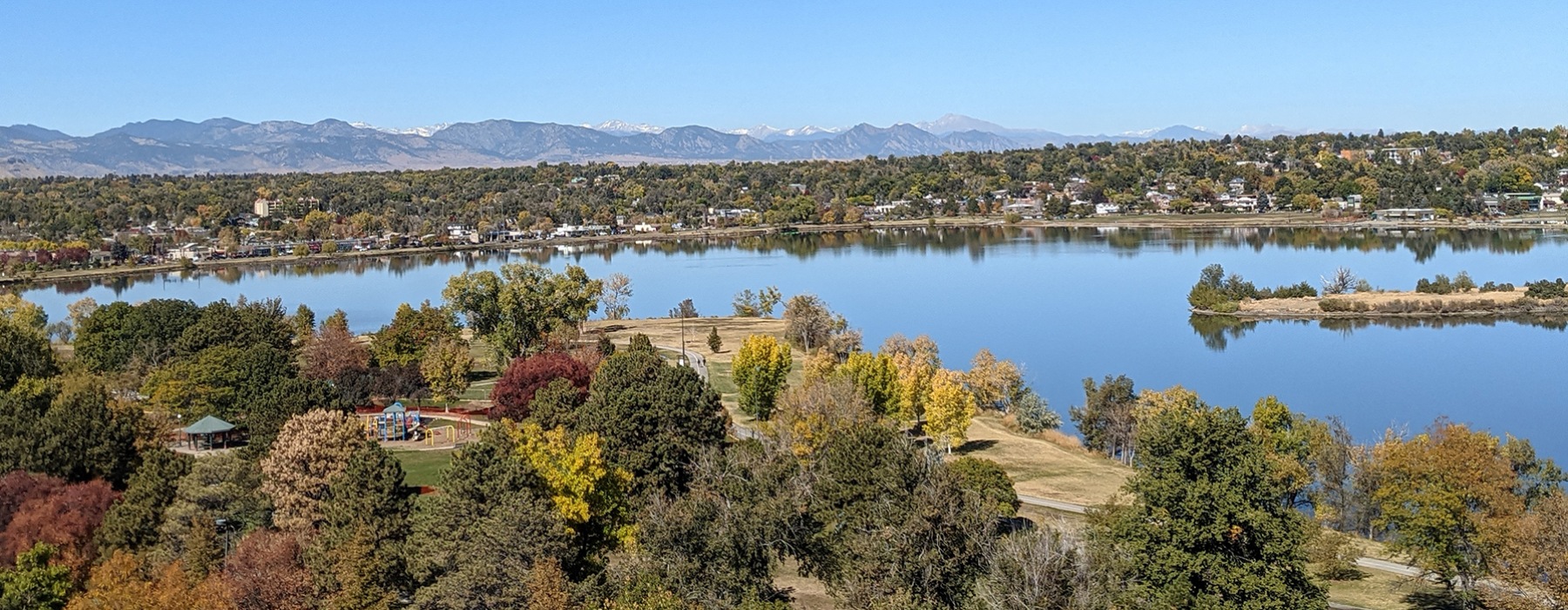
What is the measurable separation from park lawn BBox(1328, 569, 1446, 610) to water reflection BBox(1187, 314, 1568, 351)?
3487cm

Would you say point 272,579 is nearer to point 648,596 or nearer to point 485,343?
point 648,596

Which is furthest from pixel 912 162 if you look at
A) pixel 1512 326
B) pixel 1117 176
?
pixel 1512 326

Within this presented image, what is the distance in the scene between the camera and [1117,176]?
13938cm

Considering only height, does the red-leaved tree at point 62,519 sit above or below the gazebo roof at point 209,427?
above

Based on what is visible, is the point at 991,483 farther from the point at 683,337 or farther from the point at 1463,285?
the point at 1463,285

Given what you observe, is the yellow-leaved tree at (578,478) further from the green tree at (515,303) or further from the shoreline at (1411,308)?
the shoreline at (1411,308)

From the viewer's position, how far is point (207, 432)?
30.2m

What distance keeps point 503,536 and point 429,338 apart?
23.8m

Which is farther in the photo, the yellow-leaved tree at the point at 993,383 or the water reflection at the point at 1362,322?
the water reflection at the point at 1362,322

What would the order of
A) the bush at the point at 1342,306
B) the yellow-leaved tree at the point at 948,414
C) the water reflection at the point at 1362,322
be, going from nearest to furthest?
1. the yellow-leaved tree at the point at 948,414
2. the water reflection at the point at 1362,322
3. the bush at the point at 1342,306

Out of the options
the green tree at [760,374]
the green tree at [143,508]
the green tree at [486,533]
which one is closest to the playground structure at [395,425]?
the green tree at [760,374]

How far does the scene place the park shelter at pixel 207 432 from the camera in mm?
30234

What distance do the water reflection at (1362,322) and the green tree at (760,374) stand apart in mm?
26542

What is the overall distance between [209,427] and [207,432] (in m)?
0.13
